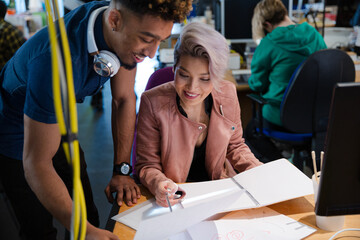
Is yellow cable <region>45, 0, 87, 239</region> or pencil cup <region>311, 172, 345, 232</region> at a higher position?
yellow cable <region>45, 0, 87, 239</region>

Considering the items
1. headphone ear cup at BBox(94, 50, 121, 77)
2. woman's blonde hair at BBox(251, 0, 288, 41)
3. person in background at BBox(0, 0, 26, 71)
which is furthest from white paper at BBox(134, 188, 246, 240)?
person in background at BBox(0, 0, 26, 71)

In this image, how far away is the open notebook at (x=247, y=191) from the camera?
1043 mm

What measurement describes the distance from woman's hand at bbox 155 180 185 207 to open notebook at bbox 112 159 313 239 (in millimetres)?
17

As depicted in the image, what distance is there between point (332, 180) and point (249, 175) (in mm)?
421

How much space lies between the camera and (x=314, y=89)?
2045 mm

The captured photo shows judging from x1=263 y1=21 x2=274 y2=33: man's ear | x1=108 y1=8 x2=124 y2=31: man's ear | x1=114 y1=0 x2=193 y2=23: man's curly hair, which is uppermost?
x1=114 y1=0 x2=193 y2=23: man's curly hair

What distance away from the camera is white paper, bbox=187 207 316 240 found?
0.94 metres

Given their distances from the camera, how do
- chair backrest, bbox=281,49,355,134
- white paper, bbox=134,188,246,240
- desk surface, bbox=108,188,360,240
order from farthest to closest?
chair backrest, bbox=281,49,355,134 < desk surface, bbox=108,188,360,240 < white paper, bbox=134,188,246,240

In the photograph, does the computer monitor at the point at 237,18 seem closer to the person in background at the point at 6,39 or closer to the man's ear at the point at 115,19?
the person in background at the point at 6,39

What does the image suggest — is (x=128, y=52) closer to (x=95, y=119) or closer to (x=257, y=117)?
(x=257, y=117)

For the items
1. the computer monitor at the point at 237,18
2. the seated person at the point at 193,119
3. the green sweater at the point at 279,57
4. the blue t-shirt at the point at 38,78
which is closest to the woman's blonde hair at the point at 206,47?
the seated person at the point at 193,119

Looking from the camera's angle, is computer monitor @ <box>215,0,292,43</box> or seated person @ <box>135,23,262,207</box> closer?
seated person @ <box>135,23,262,207</box>

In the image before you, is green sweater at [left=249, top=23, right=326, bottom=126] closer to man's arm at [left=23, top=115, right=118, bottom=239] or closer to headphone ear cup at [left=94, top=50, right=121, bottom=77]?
headphone ear cup at [left=94, top=50, right=121, bottom=77]

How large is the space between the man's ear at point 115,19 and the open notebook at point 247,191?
538mm
